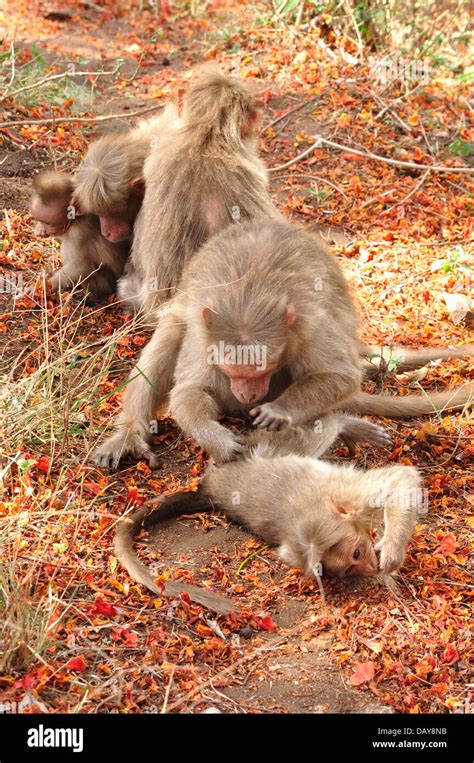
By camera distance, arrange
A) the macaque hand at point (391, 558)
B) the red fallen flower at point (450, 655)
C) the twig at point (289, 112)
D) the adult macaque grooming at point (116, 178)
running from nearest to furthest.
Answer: the red fallen flower at point (450, 655)
the macaque hand at point (391, 558)
the adult macaque grooming at point (116, 178)
the twig at point (289, 112)

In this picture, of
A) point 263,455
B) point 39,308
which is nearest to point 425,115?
point 39,308

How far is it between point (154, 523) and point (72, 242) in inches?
106

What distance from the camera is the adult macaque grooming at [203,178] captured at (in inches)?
233

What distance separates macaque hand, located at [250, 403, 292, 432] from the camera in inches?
193

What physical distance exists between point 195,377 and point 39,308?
1780mm

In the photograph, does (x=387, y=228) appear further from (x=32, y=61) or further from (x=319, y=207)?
(x=32, y=61)

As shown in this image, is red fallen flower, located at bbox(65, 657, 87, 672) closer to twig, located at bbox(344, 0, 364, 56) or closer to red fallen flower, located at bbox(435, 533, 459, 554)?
red fallen flower, located at bbox(435, 533, 459, 554)

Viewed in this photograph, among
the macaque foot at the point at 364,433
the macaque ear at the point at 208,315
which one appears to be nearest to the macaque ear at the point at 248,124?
the macaque ear at the point at 208,315

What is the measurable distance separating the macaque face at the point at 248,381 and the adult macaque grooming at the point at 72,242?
6.53 ft

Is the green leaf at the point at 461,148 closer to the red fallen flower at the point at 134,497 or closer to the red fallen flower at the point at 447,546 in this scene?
the red fallen flower at the point at 447,546

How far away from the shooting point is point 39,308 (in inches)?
260

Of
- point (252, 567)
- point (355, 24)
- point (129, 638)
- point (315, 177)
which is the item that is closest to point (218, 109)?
point (315, 177)

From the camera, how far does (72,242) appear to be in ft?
22.4

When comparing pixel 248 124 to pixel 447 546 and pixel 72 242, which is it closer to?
pixel 72 242
